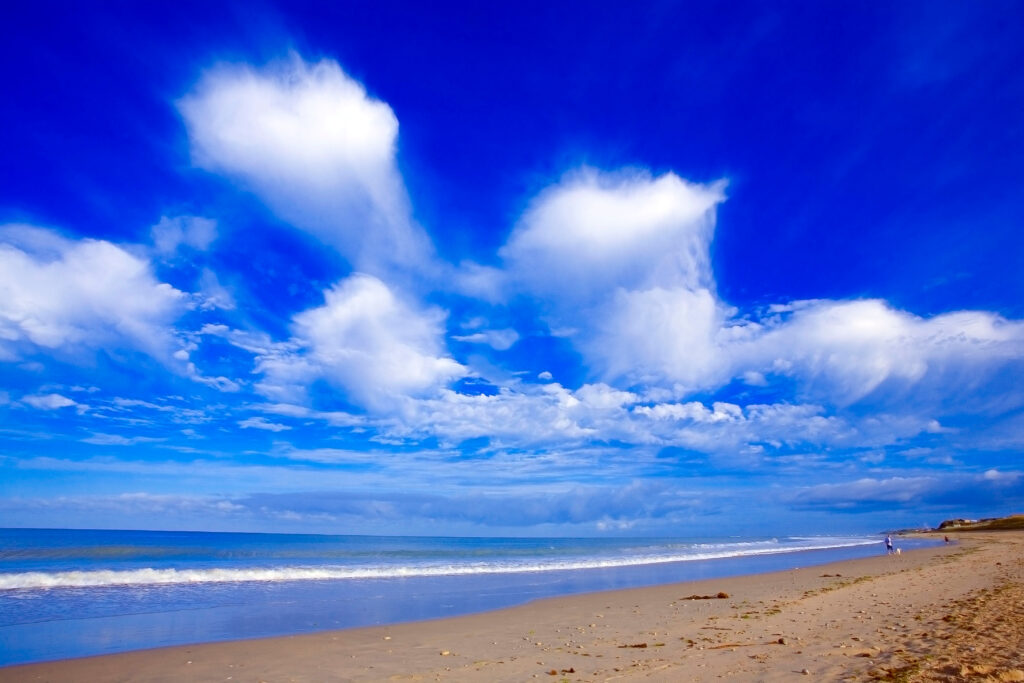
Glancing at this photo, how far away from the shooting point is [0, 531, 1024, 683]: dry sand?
8.64m

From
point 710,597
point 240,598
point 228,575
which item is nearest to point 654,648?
point 710,597

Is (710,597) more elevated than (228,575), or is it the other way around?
(228,575)

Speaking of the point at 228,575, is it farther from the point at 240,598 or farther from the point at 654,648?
the point at 654,648

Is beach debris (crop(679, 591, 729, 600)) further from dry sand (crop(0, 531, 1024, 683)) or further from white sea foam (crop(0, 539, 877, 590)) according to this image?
white sea foam (crop(0, 539, 877, 590))

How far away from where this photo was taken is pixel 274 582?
25891mm

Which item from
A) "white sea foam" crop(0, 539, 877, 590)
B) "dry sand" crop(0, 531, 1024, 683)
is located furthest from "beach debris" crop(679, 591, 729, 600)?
"white sea foam" crop(0, 539, 877, 590)

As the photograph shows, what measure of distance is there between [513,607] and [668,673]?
33.6 feet

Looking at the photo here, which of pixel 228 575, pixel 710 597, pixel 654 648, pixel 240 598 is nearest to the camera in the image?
pixel 654 648

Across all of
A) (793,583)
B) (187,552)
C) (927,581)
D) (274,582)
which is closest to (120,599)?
(274,582)

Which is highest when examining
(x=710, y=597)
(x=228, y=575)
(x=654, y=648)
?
(x=228, y=575)

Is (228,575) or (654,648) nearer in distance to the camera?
(654,648)

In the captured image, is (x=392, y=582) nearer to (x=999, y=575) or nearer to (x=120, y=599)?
(x=120, y=599)

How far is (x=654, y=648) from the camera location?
35.3 ft

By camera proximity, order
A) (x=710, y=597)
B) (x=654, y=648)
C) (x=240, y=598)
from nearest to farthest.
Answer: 1. (x=654, y=648)
2. (x=710, y=597)
3. (x=240, y=598)
